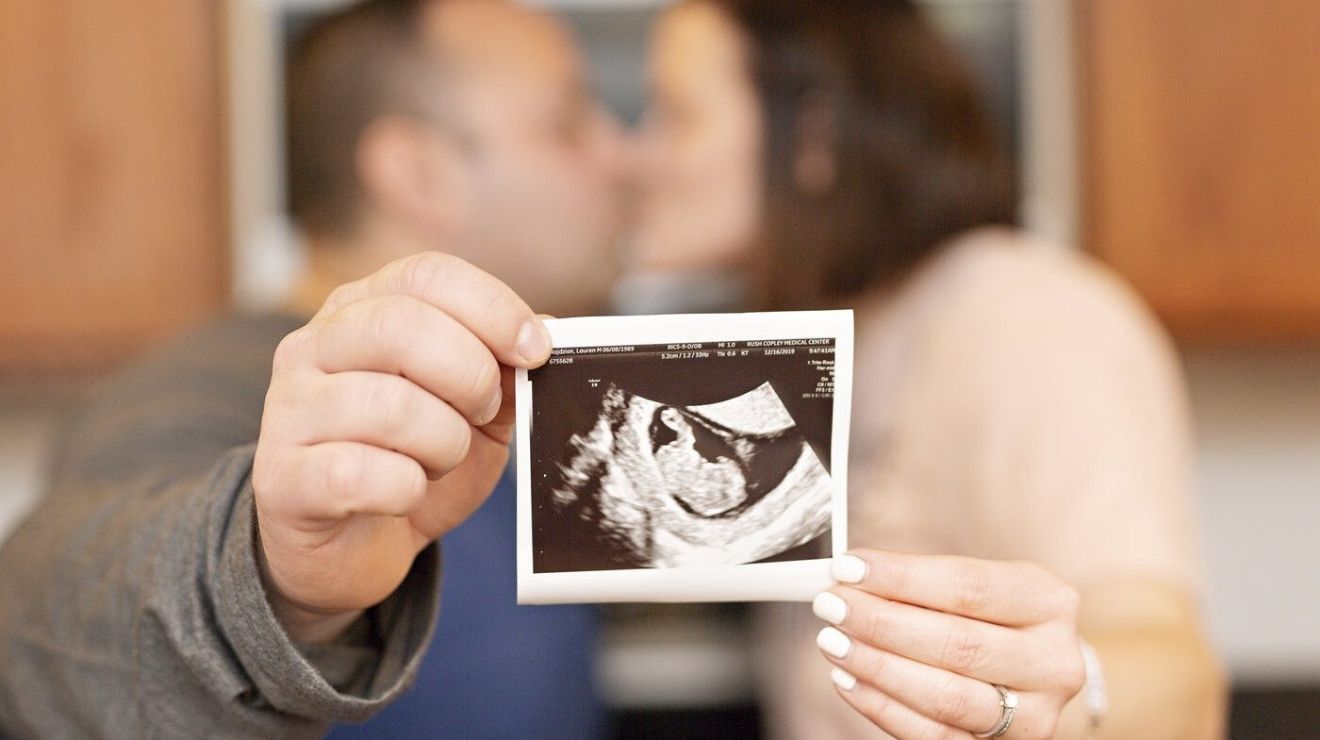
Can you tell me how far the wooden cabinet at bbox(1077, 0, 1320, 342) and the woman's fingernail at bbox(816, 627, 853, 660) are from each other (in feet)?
3.85

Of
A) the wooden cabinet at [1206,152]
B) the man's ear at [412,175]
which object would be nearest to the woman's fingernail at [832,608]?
the man's ear at [412,175]

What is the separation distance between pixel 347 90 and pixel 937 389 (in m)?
0.68

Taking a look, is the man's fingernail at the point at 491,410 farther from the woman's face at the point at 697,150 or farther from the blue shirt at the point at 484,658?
the woman's face at the point at 697,150

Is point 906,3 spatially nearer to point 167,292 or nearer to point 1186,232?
point 1186,232

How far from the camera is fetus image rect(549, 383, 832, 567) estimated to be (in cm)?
55

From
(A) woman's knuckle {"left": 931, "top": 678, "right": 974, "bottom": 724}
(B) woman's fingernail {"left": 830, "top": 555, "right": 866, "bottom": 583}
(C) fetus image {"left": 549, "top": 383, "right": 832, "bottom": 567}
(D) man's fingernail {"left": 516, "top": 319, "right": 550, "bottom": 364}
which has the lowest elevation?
(A) woman's knuckle {"left": 931, "top": 678, "right": 974, "bottom": 724}

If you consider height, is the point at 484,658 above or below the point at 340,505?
below

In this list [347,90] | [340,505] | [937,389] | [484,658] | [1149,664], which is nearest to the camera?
[340,505]

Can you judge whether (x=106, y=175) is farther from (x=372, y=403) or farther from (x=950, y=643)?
(x=950, y=643)

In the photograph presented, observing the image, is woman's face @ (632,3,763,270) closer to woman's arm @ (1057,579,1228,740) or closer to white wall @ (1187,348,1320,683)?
woman's arm @ (1057,579,1228,740)

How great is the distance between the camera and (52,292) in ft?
4.99

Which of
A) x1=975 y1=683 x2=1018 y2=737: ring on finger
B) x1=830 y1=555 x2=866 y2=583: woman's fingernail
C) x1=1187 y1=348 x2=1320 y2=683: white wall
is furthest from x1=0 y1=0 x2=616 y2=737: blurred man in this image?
x1=1187 y1=348 x2=1320 y2=683: white wall

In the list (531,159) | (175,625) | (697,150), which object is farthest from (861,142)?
(175,625)

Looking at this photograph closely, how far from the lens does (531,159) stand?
4.04ft
